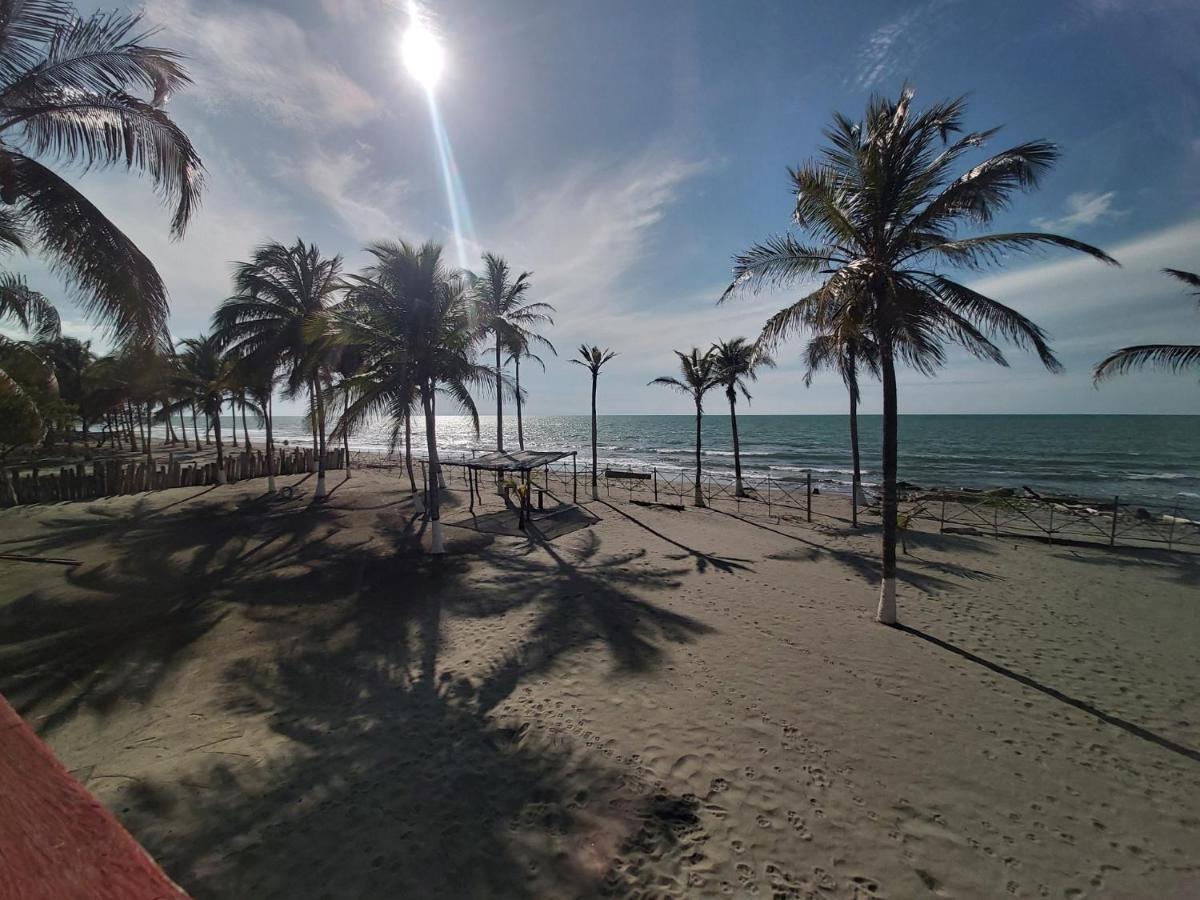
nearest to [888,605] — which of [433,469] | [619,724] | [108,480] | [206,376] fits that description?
[619,724]

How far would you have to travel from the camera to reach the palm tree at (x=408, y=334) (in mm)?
14453

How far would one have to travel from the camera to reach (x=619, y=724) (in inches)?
249

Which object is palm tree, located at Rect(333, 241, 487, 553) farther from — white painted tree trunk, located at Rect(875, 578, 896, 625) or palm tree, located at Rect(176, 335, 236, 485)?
palm tree, located at Rect(176, 335, 236, 485)

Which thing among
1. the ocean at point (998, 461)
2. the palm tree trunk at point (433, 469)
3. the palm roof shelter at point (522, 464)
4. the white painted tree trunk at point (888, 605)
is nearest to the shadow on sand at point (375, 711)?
the palm tree trunk at point (433, 469)

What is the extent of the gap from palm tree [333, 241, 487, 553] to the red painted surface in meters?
13.2

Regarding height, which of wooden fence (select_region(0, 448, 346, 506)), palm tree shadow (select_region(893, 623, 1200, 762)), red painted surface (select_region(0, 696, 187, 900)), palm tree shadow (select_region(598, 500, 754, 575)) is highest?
red painted surface (select_region(0, 696, 187, 900))

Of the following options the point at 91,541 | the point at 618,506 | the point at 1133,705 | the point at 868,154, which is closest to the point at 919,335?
the point at 868,154

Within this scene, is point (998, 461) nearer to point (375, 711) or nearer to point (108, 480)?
point (375, 711)

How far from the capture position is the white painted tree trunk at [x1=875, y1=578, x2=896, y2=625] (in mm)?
9609

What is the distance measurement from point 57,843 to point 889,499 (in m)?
11.3

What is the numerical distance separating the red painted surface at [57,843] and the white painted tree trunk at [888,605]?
10999 mm

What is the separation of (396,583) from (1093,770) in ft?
40.6

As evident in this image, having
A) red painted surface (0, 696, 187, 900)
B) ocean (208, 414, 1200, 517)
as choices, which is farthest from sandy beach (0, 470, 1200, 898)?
ocean (208, 414, 1200, 517)

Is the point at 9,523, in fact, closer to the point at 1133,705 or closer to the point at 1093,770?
the point at 1093,770
